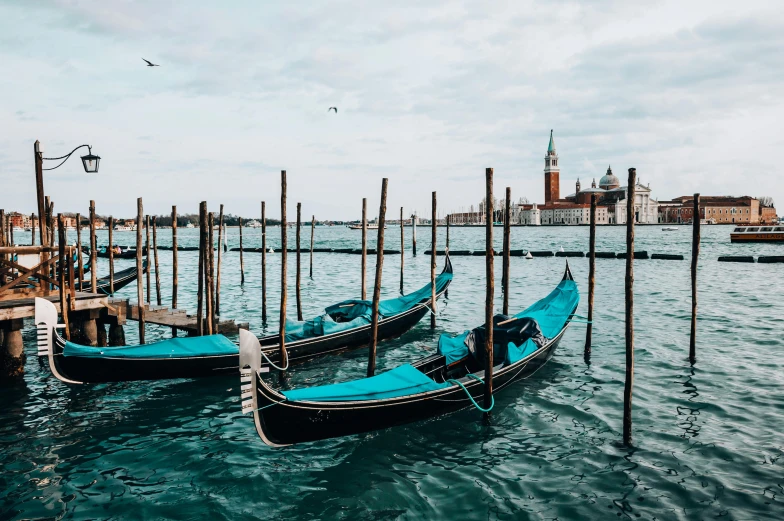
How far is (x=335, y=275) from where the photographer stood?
26.5 meters

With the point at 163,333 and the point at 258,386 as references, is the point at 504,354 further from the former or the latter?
the point at 163,333

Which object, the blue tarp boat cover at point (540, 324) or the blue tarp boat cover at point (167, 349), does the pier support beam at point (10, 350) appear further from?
the blue tarp boat cover at point (540, 324)

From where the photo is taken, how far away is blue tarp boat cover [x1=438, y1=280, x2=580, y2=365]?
7.78m

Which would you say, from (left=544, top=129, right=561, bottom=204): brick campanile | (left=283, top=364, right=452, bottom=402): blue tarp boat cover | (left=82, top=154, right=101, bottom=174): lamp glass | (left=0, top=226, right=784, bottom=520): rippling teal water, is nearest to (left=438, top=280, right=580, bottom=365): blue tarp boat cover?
(left=0, top=226, right=784, bottom=520): rippling teal water

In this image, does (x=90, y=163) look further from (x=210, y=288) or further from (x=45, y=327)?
(x=45, y=327)

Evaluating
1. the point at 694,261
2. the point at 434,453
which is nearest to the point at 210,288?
the point at 434,453

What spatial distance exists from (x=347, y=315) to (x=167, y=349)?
3632 millimetres

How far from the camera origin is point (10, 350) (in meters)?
8.24

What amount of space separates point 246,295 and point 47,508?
14.5 metres

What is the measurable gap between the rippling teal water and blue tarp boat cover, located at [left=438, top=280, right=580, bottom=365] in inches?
22.2

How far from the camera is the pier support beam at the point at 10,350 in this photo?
8180mm

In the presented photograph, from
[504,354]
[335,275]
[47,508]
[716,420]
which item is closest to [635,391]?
[716,420]

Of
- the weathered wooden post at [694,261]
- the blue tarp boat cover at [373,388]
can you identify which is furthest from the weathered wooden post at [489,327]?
the weathered wooden post at [694,261]

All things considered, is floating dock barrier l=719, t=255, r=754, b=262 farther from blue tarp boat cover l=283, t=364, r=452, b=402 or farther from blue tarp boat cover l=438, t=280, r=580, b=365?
blue tarp boat cover l=283, t=364, r=452, b=402
